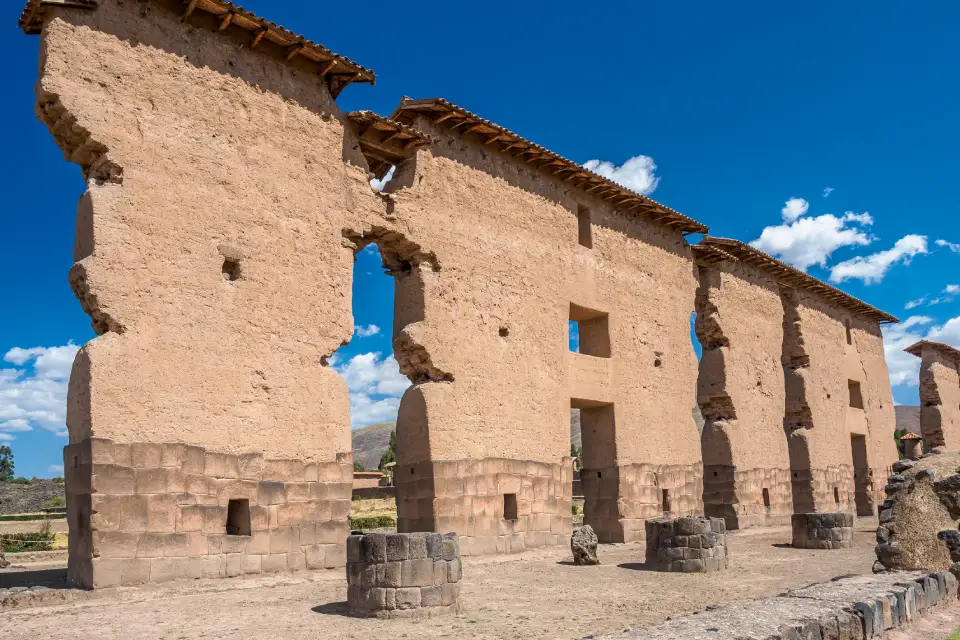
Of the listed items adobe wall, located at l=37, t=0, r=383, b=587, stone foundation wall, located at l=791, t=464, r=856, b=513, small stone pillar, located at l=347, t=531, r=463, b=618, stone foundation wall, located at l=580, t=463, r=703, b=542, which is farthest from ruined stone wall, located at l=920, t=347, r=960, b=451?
small stone pillar, located at l=347, t=531, r=463, b=618

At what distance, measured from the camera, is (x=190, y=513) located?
9523 millimetres

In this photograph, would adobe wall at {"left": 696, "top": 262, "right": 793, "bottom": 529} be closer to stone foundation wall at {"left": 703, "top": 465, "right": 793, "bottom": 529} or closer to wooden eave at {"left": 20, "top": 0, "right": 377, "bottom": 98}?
stone foundation wall at {"left": 703, "top": 465, "right": 793, "bottom": 529}

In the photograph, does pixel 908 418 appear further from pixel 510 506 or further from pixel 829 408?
pixel 510 506

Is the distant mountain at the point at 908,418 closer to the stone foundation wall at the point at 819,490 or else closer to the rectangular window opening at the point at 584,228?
the stone foundation wall at the point at 819,490

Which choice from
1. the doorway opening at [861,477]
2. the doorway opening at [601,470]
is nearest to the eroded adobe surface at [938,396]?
the doorway opening at [861,477]

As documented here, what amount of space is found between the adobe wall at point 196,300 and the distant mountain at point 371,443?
91.6 m

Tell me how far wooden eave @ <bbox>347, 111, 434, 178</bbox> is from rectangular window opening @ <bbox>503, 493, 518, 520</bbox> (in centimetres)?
616

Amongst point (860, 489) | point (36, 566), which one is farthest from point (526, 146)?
point (860, 489)

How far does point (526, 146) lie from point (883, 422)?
20.7 m

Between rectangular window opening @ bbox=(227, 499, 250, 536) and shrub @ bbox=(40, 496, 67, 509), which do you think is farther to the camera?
shrub @ bbox=(40, 496, 67, 509)

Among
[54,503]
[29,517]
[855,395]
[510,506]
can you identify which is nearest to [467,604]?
[510,506]

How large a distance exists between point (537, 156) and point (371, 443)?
104 m

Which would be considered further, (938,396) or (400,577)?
(938,396)

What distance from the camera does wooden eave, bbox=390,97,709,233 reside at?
13.7 m
